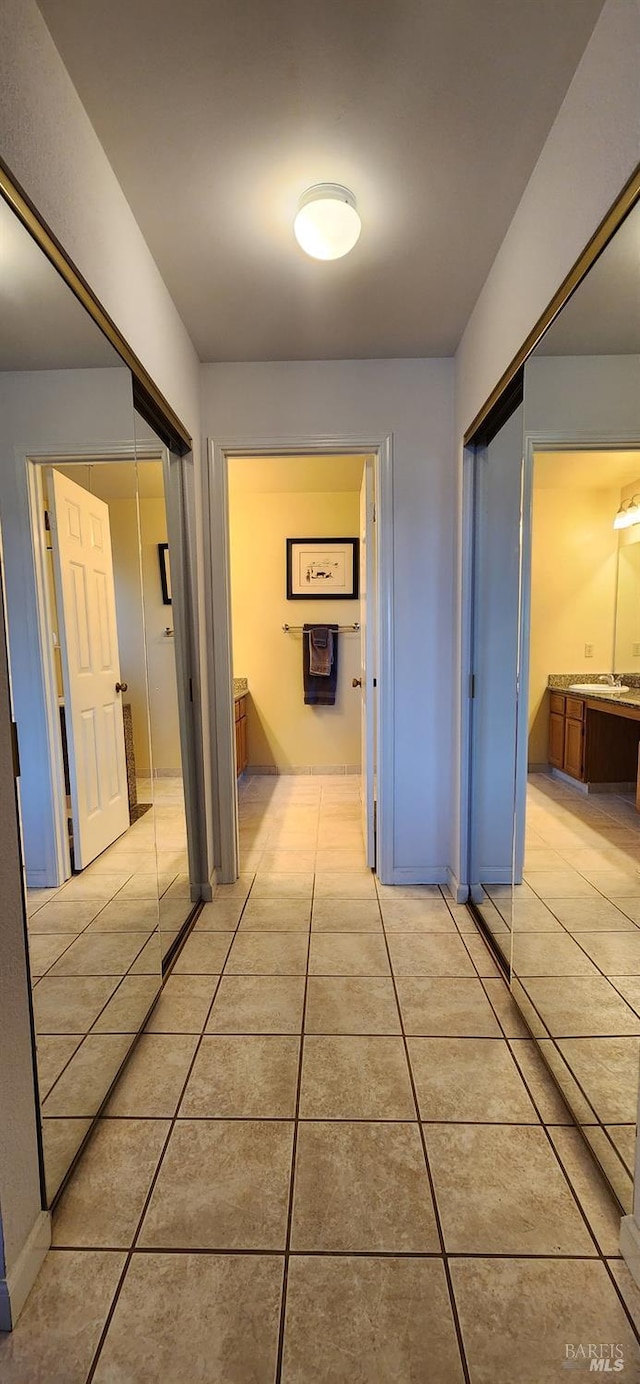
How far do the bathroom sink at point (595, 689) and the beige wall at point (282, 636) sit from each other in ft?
10.9

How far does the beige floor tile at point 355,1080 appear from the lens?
52.0 inches

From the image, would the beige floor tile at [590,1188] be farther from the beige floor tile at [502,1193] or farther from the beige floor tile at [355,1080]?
the beige floor tile at [355,1080]

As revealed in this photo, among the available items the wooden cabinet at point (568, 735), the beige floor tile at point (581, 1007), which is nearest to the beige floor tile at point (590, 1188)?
the beige floor tile at point (581, 1007)

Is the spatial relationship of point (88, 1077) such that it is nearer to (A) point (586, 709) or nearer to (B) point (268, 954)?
(B) point (268, 954)

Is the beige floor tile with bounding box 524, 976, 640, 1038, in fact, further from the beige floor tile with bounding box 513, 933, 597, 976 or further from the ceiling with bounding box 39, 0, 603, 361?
the ceiling with bounding box 39, 0, 603, 361

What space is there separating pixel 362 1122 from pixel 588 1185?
0.49 m

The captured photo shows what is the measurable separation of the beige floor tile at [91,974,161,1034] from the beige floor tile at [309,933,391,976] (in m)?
0.55

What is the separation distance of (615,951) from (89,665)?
57.0 inches

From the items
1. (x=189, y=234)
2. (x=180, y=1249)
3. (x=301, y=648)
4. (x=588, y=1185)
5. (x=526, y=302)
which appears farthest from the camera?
(x=301, y=648)

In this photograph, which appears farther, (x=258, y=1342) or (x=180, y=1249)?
(x=180, y=1249)

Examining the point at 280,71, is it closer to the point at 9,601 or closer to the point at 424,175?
the point at 424,175

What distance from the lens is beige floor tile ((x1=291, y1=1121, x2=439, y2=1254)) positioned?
1.04 metres

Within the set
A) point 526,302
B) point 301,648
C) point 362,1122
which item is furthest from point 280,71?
point 301,648

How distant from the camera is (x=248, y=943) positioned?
2.09 meters
